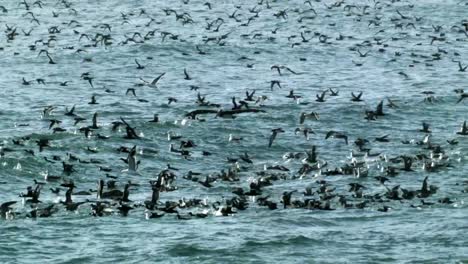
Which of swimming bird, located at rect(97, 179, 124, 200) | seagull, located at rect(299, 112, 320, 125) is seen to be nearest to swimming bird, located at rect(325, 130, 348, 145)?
seagull, located at rect(299, 112, 320, 125)

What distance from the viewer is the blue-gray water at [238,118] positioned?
39188mm

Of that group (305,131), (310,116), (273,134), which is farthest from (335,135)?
(310,116)

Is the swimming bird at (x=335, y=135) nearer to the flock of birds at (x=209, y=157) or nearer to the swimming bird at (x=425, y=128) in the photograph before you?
the flock of birds at (x=209, y=157)

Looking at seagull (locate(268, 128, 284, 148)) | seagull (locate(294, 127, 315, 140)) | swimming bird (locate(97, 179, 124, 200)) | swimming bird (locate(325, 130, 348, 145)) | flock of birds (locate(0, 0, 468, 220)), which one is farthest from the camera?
seagull (locate(294, 127, 315, 140))

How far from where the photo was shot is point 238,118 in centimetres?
6016

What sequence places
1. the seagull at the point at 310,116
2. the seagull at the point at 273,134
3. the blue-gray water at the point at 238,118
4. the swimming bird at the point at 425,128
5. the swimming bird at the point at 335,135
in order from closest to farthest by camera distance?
1. the blue-gray water at the point at 238,118
2. the seagull at the point at 273,134
3. the swimming bird at the point at 335,135
4. the swimming bird at the point at 425,128
5. the seagull at the point at 310,116

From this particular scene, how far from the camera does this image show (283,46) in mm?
85062

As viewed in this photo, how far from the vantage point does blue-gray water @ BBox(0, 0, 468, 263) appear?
39.2 metres

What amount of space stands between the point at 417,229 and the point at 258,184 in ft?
25.1

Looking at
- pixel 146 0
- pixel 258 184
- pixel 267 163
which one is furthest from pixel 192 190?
pixel 146 0

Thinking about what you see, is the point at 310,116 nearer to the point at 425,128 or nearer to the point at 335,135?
the point at 335,135

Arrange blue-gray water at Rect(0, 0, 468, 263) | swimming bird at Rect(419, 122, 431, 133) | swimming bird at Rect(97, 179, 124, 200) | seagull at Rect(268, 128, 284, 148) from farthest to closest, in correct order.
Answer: swimming bird at Rect(419, 122, 431, 133)
seagull at Rect(268, 128, 284, 148)
swimming bird at Rect(97, 179, 124, 200)
blue-gray water at Rect(0, 0, 468, 263)

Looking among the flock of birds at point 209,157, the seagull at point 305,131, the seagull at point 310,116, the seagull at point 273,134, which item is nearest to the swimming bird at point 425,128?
the flock of birds at point 209,157

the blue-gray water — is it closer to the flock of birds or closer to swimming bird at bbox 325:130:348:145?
the flock of birds
